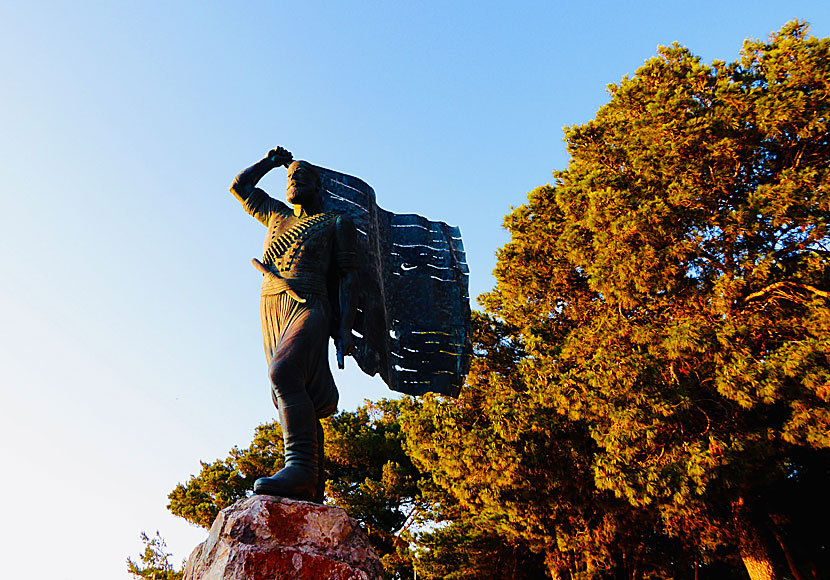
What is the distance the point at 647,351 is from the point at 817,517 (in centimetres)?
754

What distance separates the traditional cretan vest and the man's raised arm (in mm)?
338

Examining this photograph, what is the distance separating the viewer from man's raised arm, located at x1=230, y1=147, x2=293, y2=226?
162 inches

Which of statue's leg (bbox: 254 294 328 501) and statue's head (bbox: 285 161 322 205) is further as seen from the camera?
statue's head (bbox: 285 161 322 205)

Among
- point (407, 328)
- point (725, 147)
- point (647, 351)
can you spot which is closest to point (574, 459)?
point (647, 351)

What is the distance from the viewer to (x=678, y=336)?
9148 millimetres

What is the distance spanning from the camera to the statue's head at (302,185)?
394cm

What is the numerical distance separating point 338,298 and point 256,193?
945 millimetres

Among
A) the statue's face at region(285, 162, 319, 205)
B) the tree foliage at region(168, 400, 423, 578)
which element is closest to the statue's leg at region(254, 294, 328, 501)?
the statue's face at region(285, 162, 319, 205)

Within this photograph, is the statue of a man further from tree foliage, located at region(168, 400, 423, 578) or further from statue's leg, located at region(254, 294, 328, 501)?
tree foliage, located at region(168, 400, 423, 578)

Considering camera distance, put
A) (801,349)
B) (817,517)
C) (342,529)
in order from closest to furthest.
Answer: (342,529) → (801,349) → (817,517)

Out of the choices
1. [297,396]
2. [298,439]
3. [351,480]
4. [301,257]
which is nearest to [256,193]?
[301,257]

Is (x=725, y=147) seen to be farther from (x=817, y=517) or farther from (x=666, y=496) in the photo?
(x=817, y=517)

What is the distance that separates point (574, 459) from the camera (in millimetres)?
10992

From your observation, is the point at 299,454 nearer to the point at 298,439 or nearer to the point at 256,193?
the point at 298,439
